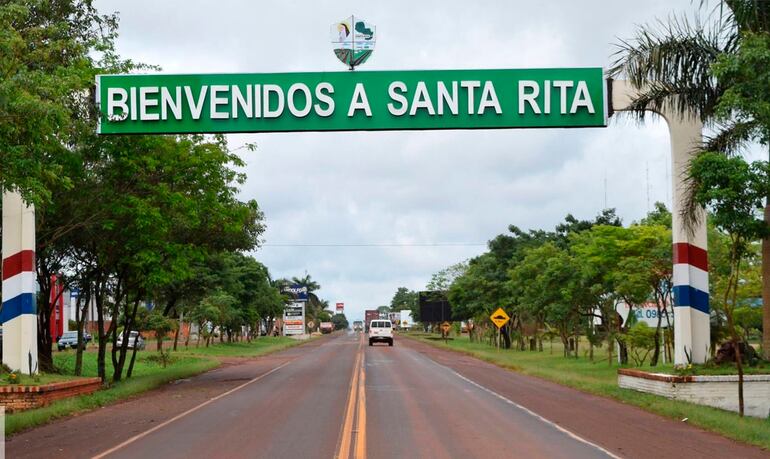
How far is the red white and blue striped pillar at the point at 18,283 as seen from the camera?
61.5 feet

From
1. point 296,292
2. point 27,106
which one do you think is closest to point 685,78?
point 27,106

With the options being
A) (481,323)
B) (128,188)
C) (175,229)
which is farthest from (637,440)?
(481,323)

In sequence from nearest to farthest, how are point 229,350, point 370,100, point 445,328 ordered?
point 370,100 < point 229,350 < point 445,328

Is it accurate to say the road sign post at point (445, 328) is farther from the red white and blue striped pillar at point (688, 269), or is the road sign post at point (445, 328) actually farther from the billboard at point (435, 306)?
the red white and blue striped pillar at point (688, 269)

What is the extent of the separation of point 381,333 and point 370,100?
53.7 m

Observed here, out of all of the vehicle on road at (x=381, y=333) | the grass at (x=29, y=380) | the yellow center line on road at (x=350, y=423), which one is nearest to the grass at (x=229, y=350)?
the vehicle on road at (x=381, y=333)

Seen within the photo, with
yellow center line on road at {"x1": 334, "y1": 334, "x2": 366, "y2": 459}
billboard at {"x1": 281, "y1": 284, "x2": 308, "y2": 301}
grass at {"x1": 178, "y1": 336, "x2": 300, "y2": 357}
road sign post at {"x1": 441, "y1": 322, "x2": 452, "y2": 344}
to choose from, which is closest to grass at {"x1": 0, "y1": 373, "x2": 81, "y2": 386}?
yellow center line on road at {"x1": 334, "y1": 334, "x2": 366, "y2": 459}

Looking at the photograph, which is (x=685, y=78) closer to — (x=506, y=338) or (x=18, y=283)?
(x=18, y=283)

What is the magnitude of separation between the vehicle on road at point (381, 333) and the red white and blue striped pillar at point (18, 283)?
5077 cm

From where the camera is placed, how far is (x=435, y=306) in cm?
9050

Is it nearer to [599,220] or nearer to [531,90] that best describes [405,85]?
[531,90]

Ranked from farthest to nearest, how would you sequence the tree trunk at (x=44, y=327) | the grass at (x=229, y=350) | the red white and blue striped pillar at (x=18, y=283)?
the grass at (x=229, y=350), the tree trunk at (x=44, y=327), the red white and blue striped pillar at (x=18, y=283)

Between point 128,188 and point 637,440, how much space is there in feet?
50.3

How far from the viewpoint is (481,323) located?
246ft
